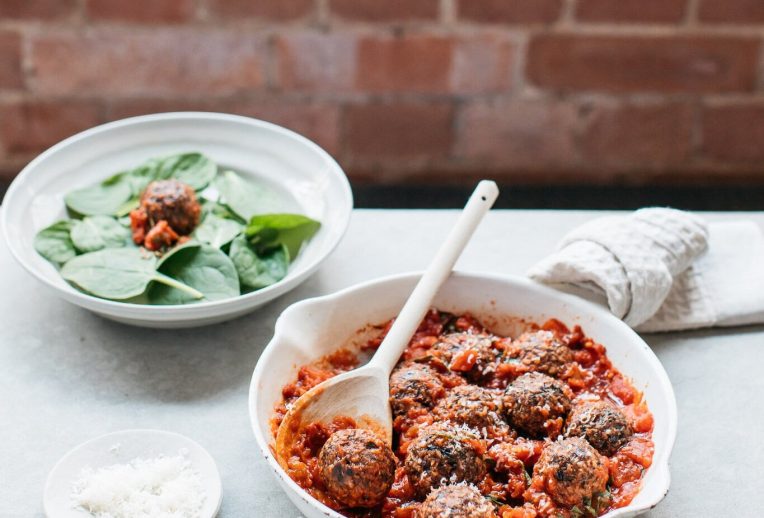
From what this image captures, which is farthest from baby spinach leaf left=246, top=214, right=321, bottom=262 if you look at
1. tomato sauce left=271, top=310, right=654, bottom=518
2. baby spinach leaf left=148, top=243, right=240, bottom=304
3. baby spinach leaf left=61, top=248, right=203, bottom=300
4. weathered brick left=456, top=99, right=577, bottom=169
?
weathered brick left=456, top=99, right=577, bottom=169

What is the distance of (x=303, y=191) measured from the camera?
2086mm

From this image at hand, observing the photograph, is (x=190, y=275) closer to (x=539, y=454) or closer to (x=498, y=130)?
(x=539, y=454)

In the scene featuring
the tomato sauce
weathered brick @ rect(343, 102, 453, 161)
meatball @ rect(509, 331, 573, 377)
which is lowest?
weathered brick @ rect(343, 102, 453, 161)

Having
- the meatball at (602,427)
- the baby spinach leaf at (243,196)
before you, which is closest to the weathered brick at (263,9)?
the baby spinach leaf at (243,196)

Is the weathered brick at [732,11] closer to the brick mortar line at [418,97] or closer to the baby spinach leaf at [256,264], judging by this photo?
the brick mortar line at [418,97]

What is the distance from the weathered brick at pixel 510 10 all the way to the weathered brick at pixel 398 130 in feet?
1.14

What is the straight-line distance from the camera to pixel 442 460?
4.45 feet

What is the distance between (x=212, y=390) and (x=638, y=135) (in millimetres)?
2233

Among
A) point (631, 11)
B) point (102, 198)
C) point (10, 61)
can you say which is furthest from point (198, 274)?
point (631, 11)

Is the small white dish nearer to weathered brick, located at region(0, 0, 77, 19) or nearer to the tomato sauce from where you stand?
the tomato sauce

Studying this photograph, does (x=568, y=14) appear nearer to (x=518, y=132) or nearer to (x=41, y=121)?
(x=518, y=132)

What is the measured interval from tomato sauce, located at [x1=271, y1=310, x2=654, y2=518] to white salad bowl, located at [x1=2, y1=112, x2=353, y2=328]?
0.82ft

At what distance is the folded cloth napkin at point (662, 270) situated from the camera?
1.72 m

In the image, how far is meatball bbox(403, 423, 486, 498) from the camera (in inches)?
53.2
